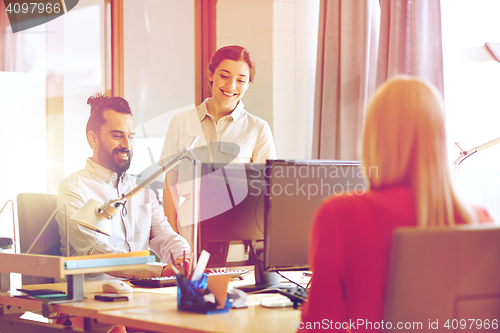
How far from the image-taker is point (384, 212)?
104 cm

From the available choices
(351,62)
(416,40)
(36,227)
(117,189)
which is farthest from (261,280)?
(351,62)

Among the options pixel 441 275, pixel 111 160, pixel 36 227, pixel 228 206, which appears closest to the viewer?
pixel 441 275

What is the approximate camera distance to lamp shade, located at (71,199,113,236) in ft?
4.82

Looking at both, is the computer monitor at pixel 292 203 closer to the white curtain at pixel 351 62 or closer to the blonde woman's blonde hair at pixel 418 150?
the blonde woman's blonde hair at pixel 418 150

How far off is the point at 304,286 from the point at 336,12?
6.53 feet

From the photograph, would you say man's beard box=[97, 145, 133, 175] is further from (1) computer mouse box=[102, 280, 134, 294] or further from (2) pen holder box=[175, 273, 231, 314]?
(2) pen holder box=[175, 273, 231, 314]

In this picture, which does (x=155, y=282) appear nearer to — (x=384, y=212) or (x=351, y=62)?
(x=384, y=212)

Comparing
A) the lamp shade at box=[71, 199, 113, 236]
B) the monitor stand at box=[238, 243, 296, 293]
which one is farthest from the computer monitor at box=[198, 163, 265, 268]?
the lamp shade at box=[71, 199, 113, 236]

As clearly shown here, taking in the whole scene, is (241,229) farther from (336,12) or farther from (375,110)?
(336,12)

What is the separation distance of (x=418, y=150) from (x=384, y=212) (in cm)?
13

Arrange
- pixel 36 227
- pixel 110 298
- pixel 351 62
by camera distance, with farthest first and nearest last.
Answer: pixel 351 62 → pixel 36 227 → pixel 110 298

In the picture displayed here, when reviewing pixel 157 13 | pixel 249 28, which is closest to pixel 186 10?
pixel 157 13

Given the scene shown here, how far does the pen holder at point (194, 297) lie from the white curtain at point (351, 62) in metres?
1.92

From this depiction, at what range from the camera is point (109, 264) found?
165 centimetres
